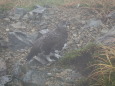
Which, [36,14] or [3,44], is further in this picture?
[36,14]

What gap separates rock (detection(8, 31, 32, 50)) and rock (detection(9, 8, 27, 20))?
1.00m

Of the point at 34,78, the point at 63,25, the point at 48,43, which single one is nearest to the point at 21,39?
the point at 48,43

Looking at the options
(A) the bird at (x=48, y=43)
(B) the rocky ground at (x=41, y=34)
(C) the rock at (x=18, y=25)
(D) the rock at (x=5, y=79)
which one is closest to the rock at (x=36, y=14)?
(B) the rocky ground at (x=41, y=34)

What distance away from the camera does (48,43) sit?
5121 millimetres

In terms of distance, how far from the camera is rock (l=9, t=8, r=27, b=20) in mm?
6777

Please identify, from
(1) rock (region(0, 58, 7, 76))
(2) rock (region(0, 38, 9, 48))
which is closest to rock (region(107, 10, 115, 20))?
(2) rock (region(0, 38, 9, 48))

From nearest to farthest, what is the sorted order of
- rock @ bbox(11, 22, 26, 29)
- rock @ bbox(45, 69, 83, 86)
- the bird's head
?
rock @ bbox(45, 69, 83, 86)
the bird's head
rock @ bbox(11, 22, 26, 29)

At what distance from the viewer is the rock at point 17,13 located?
22.2 feet

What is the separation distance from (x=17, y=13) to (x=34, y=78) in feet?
9.76

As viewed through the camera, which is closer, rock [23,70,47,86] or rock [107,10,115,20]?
rock [23,70,47,86]

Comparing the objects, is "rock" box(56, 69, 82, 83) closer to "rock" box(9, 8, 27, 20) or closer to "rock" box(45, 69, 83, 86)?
"rock" box(45, 69, 83, 86)

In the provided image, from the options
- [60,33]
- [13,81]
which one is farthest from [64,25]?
[13,81]

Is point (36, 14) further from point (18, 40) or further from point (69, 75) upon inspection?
point (69, 75)

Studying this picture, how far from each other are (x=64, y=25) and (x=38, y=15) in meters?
1.25
